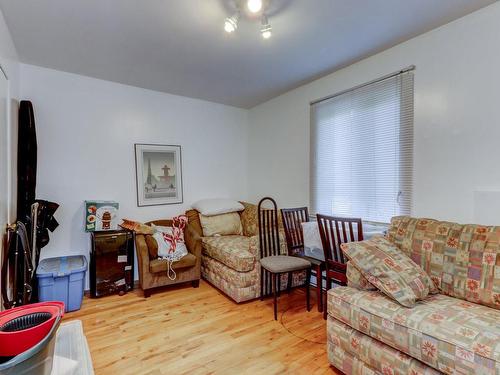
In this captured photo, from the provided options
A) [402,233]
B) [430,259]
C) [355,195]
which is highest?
[355,195]

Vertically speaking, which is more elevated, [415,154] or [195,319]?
[415,154]

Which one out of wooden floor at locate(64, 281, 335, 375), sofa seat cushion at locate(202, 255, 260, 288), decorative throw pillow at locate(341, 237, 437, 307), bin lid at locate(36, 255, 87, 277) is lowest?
wooden floor at locate(64, 281, 335, 375)

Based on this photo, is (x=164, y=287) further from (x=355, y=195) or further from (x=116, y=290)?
(x=355, y=195)

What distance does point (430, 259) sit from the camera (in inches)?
75.1

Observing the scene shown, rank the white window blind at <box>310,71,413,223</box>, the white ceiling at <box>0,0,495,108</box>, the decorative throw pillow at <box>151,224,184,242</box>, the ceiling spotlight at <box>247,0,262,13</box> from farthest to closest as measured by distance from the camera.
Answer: the decorative throw pillow at <box>151,224,184,242</box> → the white window blind at <box>310,71,413,223</box> → the white ceiling at <box>0,0,495,108</box> → the ceiling spotlight at <box>247,0,262,13</box>

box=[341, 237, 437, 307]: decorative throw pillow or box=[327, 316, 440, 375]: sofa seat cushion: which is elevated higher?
box=[341, 237, 437, 307]: decorative throw pillow

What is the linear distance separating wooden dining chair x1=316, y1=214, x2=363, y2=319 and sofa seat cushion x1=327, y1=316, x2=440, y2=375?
0.64m

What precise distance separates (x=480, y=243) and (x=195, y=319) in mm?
2302

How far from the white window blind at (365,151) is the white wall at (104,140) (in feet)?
5.47

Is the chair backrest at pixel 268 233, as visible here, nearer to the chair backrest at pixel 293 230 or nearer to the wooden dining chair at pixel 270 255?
the wooden dining chair at pixel 270 255

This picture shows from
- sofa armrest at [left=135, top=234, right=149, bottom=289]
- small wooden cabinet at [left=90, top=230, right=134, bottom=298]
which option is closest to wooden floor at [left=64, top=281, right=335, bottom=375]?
small wooden cabinet at [left=90, top=230, right=134, bottom=298]

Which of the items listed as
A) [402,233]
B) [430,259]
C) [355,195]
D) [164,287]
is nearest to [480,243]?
[430,259]

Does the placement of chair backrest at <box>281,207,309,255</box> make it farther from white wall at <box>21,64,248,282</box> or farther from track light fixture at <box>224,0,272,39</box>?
track light fixture at <box>224,0,272,39</box>

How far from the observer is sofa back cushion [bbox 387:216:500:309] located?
5.42ft
